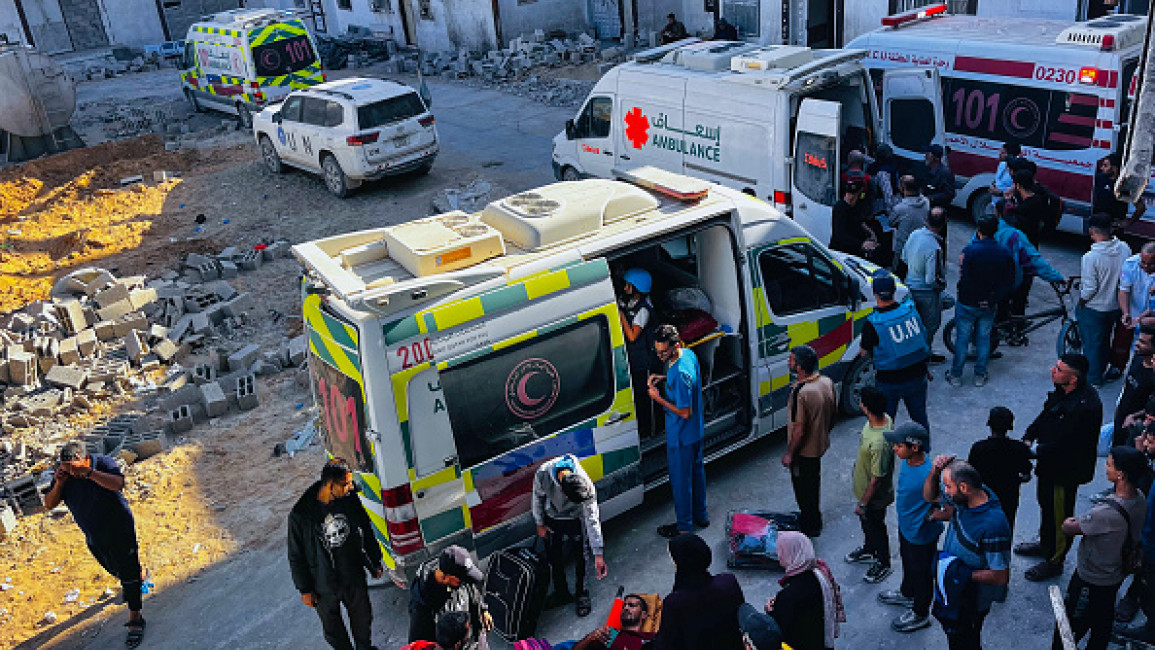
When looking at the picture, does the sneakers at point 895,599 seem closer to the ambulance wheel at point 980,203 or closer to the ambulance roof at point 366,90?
the ambulance wheel at point 980,203

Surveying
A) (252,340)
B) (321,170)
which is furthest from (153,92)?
(252,340)

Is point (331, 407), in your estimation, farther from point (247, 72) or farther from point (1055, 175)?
point (247, 72)

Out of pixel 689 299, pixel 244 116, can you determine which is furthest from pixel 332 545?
pixel 244 116

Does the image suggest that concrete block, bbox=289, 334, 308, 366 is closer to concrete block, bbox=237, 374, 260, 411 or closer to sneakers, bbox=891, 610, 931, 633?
concrete block, bbox=237, 374, 260, 411

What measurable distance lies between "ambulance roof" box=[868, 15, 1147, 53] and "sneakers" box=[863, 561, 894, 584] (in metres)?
7.05

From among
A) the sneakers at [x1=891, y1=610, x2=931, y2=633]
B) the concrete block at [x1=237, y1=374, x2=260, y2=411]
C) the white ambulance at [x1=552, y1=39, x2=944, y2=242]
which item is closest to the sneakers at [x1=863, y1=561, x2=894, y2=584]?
the sneakers at [x1=891, y1=610, x2=931, y2=633]

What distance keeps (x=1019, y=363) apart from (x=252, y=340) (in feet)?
28.1

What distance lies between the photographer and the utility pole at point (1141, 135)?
5504mm

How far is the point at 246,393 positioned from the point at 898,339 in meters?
6.66

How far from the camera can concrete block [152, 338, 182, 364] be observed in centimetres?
1108

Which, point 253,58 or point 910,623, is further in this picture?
point 253,58

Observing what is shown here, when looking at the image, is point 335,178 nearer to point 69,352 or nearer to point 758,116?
point 69,352

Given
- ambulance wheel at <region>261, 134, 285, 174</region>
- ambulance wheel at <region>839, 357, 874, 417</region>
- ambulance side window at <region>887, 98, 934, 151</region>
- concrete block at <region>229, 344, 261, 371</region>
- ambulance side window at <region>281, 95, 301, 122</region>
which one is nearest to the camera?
ambulance wheel at <region>839, 357, 874, 417</region>

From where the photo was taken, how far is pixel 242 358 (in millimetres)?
10820
